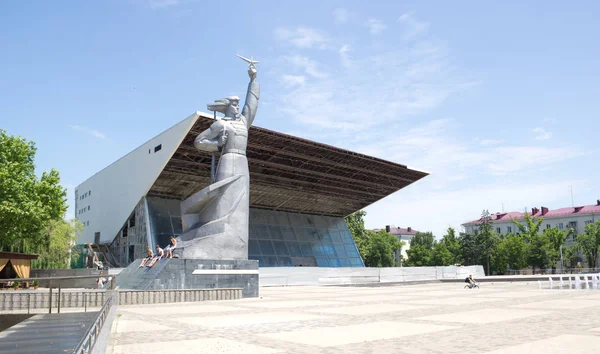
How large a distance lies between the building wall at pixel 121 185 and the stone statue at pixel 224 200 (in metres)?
9.40

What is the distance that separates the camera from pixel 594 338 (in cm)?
813

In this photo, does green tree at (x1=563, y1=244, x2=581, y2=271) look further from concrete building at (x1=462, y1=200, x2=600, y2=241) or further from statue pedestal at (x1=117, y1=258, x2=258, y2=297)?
statue pedestal at (x1=117, y1=258, x2=258, y2=297)

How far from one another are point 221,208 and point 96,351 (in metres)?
16.0

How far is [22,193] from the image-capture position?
99.9 ft

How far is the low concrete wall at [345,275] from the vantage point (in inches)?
1358

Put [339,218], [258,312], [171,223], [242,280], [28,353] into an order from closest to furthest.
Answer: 1. [28,353]
2. [258,312]
3. [242,280]
4. [171,223]
5. [339,218]

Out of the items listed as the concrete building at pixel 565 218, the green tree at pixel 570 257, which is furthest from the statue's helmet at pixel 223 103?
the concrete building at pixel 565 218

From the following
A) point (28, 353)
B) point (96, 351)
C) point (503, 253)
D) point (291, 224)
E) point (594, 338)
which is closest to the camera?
point (96, 351)

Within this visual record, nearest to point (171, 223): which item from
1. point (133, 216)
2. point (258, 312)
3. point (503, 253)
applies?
point (133, 216)

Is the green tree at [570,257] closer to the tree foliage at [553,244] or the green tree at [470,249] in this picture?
the tree foliage at [553,244]

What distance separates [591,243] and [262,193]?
50988 millimetres

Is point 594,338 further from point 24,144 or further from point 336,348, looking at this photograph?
point 24,144

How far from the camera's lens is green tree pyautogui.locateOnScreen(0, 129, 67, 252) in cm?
2977

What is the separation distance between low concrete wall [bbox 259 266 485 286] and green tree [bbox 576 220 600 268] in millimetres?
34109
